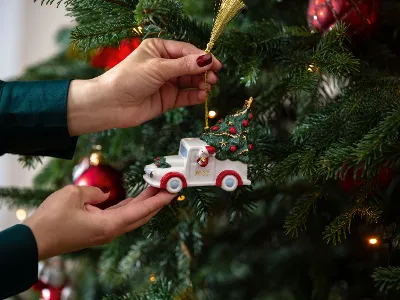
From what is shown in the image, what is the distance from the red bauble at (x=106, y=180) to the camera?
877mm

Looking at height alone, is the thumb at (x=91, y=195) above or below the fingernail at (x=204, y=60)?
below

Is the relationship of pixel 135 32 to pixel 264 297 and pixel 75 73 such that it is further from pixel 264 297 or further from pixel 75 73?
pixel 264 297

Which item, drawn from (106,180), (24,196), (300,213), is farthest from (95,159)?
(300,213)

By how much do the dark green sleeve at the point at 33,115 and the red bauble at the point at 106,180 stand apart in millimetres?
133

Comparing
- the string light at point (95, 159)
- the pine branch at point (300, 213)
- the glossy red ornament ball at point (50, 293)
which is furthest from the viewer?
the glossy red ornament ball at point (50, 293)

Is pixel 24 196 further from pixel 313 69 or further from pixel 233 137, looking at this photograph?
pixel 313 69


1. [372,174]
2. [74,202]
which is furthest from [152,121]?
[372,174]

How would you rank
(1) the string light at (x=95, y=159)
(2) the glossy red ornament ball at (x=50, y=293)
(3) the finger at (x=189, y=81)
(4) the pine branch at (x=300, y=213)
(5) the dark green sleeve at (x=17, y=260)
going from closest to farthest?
1. (5) the dark green sleeve at (x=17, y=260)
2. (4) the pine branch at (x=300, y=213)
3. (3) the finger at (x=189, y=81)
4. (1) the string light at (x=95, y=159)
5. (2) the glossy red ornament ball at (x=50, y=293)

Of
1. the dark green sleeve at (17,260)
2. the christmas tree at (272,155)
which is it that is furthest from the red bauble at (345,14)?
the dark green sleeve at (17,260)

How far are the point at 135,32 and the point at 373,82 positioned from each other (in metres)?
0.34

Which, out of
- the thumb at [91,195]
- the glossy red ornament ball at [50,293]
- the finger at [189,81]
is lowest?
the glossy red ornament ball at [50,293]

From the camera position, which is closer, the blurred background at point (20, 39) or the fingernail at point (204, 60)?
the fingernail at point (204, 60)

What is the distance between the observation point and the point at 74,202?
65cm

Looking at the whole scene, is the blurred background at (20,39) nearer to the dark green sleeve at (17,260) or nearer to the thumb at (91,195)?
the thumb at (91,195)
